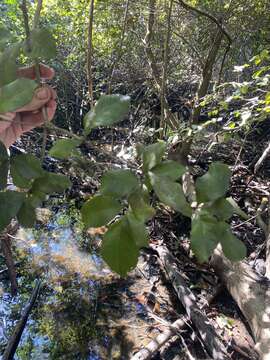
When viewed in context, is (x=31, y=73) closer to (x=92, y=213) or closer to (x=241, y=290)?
(x=92, y=213)

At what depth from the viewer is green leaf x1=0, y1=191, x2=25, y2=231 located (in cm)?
52

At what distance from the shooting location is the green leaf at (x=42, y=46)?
55 cm

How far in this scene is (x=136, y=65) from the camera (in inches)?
238

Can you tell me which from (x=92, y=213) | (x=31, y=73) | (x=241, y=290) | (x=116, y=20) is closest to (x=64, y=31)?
(x=116, y=20)

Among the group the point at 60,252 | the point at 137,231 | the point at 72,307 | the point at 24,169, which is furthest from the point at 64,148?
the point at 60,252

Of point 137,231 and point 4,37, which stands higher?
point 4,37

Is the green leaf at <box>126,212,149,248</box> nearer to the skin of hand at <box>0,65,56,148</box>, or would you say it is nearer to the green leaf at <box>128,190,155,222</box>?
the green leaf at <box>128,190,155,222</box>

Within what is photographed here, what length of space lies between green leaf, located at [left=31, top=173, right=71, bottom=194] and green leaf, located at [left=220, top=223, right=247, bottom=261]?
26 centimetres

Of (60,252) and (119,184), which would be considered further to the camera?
(60,252)

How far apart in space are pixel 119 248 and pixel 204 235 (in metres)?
0.11

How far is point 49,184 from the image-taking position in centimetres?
61

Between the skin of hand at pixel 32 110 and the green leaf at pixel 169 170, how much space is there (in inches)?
10.5

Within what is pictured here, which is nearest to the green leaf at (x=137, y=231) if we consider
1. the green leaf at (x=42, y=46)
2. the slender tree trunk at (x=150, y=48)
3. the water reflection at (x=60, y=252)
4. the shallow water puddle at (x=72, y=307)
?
the green leaf at (x=42, y=46)

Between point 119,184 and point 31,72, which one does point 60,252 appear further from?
point 119,184
